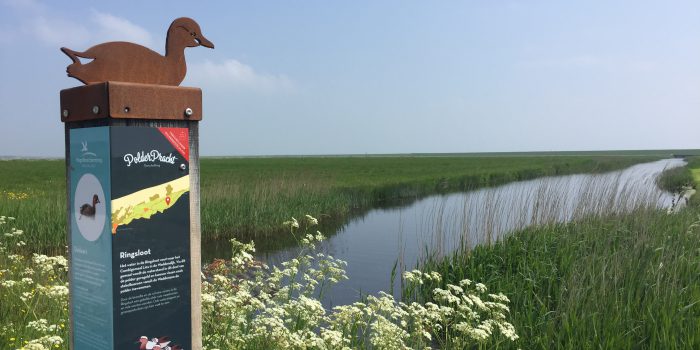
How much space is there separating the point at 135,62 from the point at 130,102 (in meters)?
0.31

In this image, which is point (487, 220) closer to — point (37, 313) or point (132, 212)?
point (37, 313)

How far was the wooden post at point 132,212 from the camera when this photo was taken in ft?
7.26

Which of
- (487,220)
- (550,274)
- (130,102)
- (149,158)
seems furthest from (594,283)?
(130,102)

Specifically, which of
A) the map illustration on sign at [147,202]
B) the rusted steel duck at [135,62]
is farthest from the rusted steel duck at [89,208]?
the rusted steel duck at [135,62]

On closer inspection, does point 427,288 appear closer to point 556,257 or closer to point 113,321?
point 556,257

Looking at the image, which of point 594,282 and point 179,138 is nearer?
point 179,138

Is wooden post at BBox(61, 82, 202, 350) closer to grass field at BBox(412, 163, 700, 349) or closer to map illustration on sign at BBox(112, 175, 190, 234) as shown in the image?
map illustration on sign at BBox(112, 175, 190, 234)

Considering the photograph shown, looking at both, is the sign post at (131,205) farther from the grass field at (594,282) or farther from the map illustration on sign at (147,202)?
the grass field at (594,282)

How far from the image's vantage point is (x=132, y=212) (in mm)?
2242

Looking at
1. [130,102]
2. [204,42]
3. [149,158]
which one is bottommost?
[149,158]

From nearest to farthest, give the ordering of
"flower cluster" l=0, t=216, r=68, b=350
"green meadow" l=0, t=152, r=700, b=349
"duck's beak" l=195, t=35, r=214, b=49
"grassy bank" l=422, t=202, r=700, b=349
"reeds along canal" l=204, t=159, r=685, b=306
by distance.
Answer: "duck's beak" l=195, t=35, r=214, b=49
"flower cluster" l=0, t=216, r=68, b=350
"green meadow" l=0, t=152, r=700, b=349
"grassy bank" l=422, t=202, r=700, b=349
"reeds along canal" l=204, t=159, r=685, b=306

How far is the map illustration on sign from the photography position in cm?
220

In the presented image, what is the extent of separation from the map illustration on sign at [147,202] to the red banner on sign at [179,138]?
12 centimetres

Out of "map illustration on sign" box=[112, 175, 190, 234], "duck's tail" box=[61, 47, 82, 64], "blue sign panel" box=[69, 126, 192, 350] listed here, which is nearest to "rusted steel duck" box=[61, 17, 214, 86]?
"duck's tail" box=[61, 47, 82, 64]
